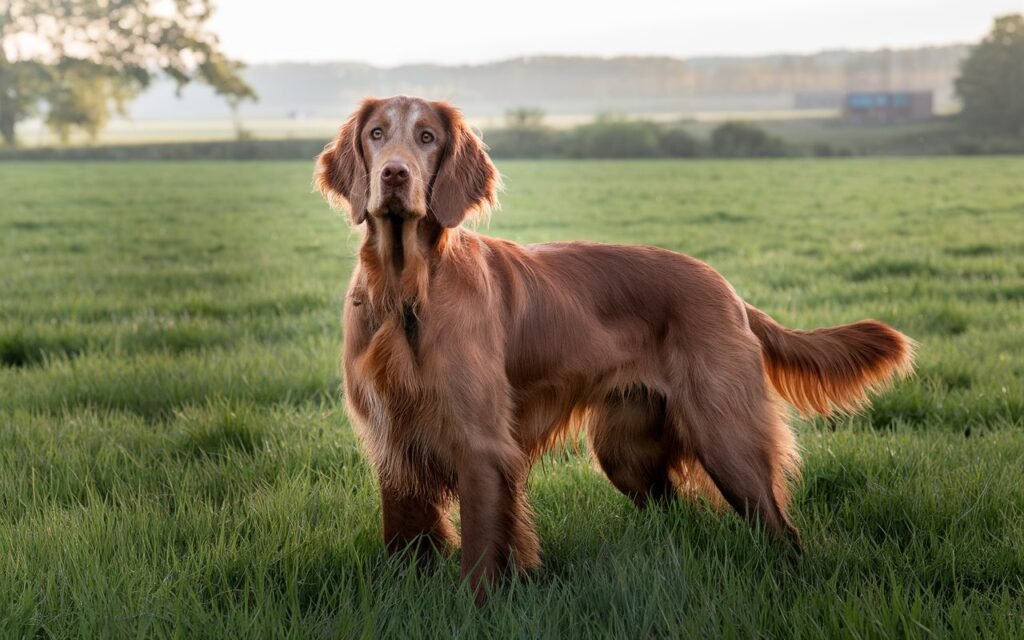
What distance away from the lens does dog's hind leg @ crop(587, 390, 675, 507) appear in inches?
124

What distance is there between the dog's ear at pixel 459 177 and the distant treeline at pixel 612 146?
120 ft

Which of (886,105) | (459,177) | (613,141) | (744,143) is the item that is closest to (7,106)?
(613,141)

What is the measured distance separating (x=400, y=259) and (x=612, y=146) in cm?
3825

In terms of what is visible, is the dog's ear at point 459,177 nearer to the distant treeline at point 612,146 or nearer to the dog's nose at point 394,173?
the dog's nose at point 394,173

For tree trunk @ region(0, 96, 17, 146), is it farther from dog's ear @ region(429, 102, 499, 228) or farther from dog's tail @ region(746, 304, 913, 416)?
dog's tail @ region(746, 304, 913, 416)

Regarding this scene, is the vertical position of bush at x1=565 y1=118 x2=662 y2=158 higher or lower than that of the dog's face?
higher

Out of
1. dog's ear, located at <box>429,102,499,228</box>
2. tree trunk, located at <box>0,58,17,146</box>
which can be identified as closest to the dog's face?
dog's ear, located at <box>429,102,499,228</box>

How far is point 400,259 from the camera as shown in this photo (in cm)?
274

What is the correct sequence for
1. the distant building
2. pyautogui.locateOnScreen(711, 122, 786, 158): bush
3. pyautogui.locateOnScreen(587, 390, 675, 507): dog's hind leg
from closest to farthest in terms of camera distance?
pyautogui.locateOnScreen(587, 390, 675, 507): dog's hind leg, pyautogui.locateOnScreen(711, 122, 786, 158): bush, the distant building

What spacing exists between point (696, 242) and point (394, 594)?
30.2ft

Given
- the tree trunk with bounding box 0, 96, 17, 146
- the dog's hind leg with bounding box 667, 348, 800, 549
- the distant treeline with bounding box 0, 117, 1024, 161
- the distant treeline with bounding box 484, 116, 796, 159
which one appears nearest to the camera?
the dog's hind leg with bounding box 667, 348, 800, 549

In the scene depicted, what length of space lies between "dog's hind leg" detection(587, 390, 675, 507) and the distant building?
2197 inches

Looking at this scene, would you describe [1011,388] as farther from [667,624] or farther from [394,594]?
[394,594]

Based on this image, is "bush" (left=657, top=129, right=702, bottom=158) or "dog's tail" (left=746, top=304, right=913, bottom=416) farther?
"bush" (left=657, top=129, right=702, bottom=158)
